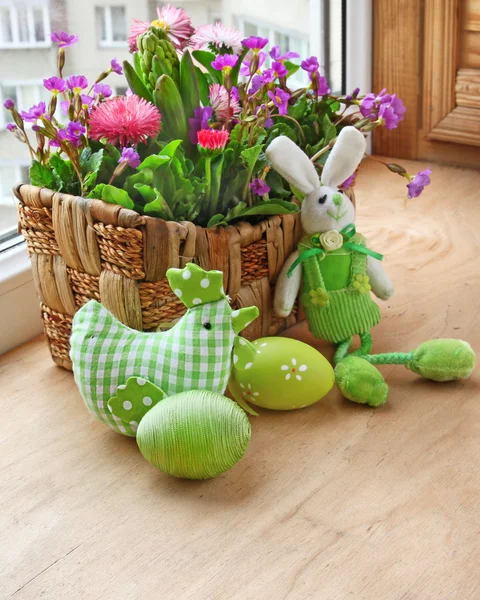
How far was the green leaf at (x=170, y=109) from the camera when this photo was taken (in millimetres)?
943

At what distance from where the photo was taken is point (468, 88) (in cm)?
157

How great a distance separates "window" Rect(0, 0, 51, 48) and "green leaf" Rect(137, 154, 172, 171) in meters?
0.41

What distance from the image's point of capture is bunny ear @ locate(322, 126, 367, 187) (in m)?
0.98

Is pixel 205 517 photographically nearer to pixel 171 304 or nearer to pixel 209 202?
pixel 171 304

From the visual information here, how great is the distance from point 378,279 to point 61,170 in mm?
407

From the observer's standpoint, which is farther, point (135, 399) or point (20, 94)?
point (20, 94)

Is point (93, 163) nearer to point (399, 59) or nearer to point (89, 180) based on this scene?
point (89, 180)

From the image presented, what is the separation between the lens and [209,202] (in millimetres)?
954

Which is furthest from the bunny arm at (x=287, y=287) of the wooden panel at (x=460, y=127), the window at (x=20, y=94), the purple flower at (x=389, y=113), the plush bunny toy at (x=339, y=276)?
the wooden panel at (x=460, y=127)

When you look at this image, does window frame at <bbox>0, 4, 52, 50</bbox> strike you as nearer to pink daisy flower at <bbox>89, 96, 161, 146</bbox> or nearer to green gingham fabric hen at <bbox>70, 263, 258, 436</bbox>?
pink daisy flower at <bbox>89, 96, 161, 146</bbox>

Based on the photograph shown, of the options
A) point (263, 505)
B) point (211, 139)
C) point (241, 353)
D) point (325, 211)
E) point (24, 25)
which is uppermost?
point (24, 25)

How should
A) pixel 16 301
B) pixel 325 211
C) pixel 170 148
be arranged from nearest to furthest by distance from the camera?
pixel 170 148, pixel 325 211, pixel 16 301

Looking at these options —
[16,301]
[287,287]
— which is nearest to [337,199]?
[287,287]

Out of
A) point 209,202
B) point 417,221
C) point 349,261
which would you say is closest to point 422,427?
point 349,261
